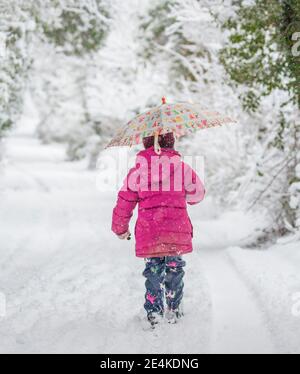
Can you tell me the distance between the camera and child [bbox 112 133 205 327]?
4754 mm

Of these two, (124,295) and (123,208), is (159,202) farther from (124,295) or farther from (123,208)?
(124,295)

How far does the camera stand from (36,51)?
1455cm

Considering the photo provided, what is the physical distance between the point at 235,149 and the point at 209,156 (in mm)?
955

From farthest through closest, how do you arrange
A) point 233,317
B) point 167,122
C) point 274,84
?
point 274,84 → point 233,317 → point 167,122

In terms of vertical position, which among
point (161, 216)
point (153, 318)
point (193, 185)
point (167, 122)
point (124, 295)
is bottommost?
point (153, 318)

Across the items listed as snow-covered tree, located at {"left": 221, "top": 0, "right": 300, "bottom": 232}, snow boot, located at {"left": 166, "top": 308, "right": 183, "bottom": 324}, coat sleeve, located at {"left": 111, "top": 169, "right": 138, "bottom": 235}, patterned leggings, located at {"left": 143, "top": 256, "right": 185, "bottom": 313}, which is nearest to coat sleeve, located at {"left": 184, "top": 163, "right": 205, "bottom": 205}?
coat sleeve, located at {"left": 111, "top": 169, "right": 138, "bottom": 235}

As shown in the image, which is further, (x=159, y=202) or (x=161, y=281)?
(x=161, y=281)

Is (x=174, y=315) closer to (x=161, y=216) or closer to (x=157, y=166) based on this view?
(x=161, y=216)

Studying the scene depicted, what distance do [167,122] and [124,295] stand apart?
2137 millimetres

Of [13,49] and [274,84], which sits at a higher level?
[13,49]

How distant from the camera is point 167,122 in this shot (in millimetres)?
4715

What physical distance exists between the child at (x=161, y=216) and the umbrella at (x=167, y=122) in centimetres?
17

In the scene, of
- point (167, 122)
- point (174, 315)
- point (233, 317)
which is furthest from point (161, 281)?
point (167, 122)

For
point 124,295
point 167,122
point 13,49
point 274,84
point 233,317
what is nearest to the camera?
point 167,122
